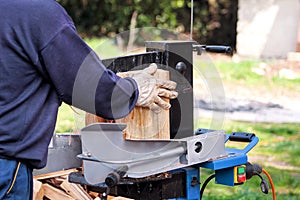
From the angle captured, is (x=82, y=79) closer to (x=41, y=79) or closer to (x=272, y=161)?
(x=41, y=79)

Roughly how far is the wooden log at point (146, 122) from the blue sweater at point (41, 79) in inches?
10.7

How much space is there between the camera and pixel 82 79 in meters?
2.59

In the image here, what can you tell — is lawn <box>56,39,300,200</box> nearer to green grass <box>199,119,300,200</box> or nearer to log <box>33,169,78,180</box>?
green grass <box>199,119,300,200</box>

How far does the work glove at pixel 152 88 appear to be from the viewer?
288 cm

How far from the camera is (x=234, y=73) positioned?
37.3 feet

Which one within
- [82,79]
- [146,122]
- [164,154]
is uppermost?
[82,79]

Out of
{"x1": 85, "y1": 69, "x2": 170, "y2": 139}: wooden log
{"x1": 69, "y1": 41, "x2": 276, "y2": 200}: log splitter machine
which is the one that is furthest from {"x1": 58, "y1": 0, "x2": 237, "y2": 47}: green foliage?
{"x1": 85, "y1": 69, "x2": 170, "y2": 139}: wooden log

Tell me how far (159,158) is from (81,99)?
47 centimetres

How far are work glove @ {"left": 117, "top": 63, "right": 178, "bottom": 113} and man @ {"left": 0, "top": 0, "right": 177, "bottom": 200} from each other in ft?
0.44

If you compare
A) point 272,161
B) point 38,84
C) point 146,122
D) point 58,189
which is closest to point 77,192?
point 58,189

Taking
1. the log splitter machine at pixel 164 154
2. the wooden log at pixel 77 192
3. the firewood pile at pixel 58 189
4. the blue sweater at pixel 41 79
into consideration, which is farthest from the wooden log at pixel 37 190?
the blue sweater at pixel 41 79

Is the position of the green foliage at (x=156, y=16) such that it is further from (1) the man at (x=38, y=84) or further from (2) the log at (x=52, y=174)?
(1) the man at (x=38, y=84)

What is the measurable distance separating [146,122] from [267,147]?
482 centimetres

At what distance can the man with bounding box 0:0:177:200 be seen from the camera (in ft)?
8.27
